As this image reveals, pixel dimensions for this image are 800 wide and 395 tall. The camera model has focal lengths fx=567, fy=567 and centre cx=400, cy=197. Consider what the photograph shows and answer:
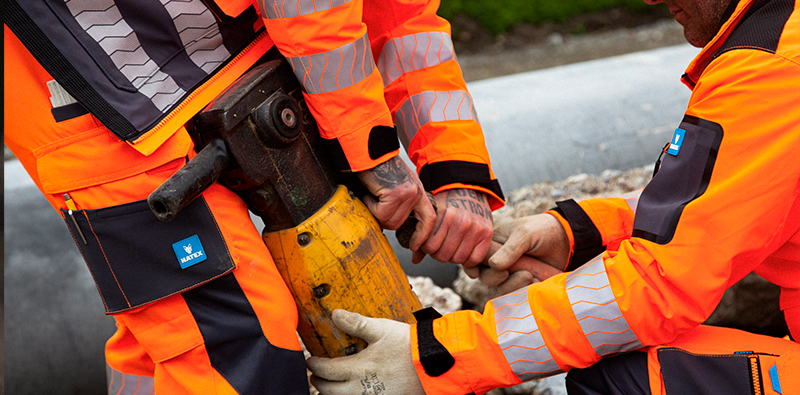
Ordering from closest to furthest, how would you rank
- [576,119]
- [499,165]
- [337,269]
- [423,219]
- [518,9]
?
[337,269] < [423,219] < [499,165] < [576,119] < [518,9]

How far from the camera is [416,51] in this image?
4.66ft

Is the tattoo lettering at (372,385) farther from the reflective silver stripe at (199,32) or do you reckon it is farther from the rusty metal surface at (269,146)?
the reflective silver stripe at (199,32)

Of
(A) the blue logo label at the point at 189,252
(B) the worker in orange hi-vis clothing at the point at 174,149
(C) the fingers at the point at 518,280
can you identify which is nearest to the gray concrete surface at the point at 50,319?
(B) the worker in orange hi-vis clothing at the point at 174,149

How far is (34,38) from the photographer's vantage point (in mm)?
933

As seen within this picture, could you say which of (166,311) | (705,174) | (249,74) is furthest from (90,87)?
(705,174)

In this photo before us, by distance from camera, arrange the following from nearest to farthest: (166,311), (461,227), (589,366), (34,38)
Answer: (34,38) → (166,311) → (589,366) → (461,227)

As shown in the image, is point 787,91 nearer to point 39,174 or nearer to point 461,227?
point 461,227

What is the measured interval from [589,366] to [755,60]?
66 centimetres

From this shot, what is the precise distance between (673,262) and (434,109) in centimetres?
67

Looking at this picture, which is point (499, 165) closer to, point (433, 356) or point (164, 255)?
point (433, 356)

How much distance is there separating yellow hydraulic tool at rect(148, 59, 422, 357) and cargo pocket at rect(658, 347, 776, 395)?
0.55m

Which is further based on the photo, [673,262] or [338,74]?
[338,74]

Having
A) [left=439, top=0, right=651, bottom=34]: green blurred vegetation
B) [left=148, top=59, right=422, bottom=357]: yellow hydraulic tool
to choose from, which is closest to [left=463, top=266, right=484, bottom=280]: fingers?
[left=148, top=59, right=422, bottom=357]: yellow hydraulic tool

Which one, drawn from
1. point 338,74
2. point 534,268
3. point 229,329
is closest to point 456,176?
point 534,268
